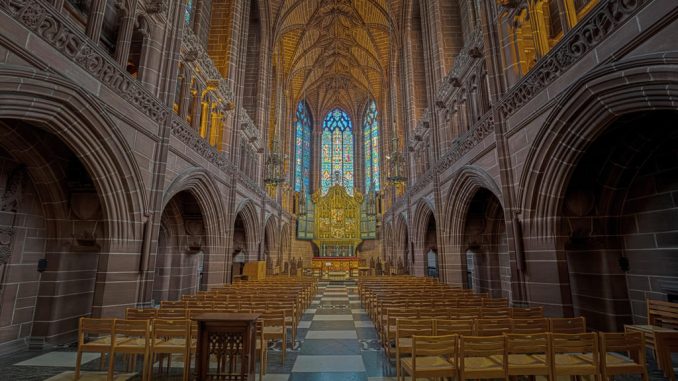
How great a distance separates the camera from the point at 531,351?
344 cm

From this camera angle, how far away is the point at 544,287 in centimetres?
615

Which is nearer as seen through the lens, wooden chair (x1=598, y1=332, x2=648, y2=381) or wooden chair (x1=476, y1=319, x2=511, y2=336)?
wooden chair (x1=598, y1=332, x2=648, y2=381)

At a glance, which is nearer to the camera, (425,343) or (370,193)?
(425,343)

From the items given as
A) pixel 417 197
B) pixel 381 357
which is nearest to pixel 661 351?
pixel 381 357

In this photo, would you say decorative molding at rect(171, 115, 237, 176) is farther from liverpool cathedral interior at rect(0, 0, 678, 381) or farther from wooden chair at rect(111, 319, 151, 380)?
wooden chair at rect(111, 319, 151, 380)

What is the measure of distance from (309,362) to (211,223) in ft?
24.6

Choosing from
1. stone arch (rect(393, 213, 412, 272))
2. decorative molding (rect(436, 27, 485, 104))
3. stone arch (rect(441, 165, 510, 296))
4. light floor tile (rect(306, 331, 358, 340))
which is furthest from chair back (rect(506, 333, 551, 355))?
stone arch (rect(393, 213, 412, 272))

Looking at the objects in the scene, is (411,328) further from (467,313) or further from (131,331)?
(131,331)

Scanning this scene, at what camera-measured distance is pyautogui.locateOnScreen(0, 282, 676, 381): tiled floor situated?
4438 millimetres

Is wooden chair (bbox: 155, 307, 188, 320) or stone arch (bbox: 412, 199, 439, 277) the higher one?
stone arch (bbox: 412, 199, 439, 277)

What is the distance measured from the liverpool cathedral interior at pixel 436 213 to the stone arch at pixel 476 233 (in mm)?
72

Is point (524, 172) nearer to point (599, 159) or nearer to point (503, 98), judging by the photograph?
point (599, 159)

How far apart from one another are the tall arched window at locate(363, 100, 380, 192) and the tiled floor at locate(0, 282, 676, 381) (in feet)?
A: 80.1

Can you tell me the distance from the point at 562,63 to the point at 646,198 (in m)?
2.88
